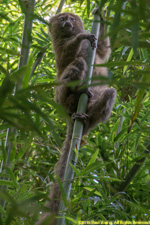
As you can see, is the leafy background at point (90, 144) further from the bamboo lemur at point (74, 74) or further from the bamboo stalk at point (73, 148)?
the bamboo lemur at point (74, 74)

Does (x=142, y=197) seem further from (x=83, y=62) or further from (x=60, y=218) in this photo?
(x=83, y=62)

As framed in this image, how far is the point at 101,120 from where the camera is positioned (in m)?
3.19

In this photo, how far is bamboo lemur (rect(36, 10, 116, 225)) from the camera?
2836mm

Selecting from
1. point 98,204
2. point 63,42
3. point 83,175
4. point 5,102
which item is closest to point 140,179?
point 98,204

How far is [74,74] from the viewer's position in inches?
131

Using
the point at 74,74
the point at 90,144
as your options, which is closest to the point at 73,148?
the point at 90,144

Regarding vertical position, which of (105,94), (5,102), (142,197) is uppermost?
(105,94)

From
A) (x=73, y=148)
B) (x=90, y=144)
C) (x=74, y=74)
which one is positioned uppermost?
(x=74, y=74)

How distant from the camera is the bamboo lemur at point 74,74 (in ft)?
9.30

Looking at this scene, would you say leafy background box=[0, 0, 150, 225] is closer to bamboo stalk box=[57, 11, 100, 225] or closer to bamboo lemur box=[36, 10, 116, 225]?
bamboo stalk box=[57, 11, 100, 225]

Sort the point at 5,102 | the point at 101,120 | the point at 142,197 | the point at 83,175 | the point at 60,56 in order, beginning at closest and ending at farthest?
the point at 5,102
the point at 83,175
the point at 142,197
the point at 101,120
the point at 60,56

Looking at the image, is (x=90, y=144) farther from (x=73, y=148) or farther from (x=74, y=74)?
(x=73, y=148)

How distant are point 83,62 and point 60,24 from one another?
1.31 meters

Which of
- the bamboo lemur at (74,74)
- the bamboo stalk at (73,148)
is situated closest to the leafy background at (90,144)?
the bamboo stalk at (73,148)
